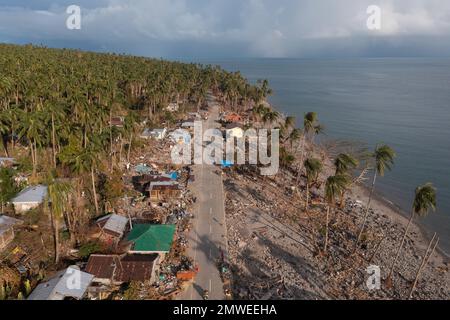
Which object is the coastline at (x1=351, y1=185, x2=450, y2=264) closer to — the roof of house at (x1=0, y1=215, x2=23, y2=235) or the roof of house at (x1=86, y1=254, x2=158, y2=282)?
the roof of house at (x1=86, y1=254, x2=158, y2=282)

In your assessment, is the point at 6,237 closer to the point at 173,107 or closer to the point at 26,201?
the point at 26,201

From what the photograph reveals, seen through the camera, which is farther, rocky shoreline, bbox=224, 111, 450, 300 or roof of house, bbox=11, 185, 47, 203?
roof of house, bbox=11, 185, 47, 203

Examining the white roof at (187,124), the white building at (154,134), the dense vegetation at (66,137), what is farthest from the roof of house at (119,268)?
the white roof at (187,124)

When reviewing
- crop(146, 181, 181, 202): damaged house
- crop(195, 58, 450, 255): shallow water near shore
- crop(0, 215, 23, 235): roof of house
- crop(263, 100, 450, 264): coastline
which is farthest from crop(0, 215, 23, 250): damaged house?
crop(195, 58, 450, 255): shallow water near shore

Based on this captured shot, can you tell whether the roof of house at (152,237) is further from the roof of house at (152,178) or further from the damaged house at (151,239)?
the roof of house at (152,178)

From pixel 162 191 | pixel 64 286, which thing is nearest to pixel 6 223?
pixel 64 286

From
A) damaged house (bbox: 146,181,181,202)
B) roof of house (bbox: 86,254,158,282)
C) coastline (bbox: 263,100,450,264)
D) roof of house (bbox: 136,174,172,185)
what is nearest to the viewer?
roof of house (bbox: 86,254,158,282)
